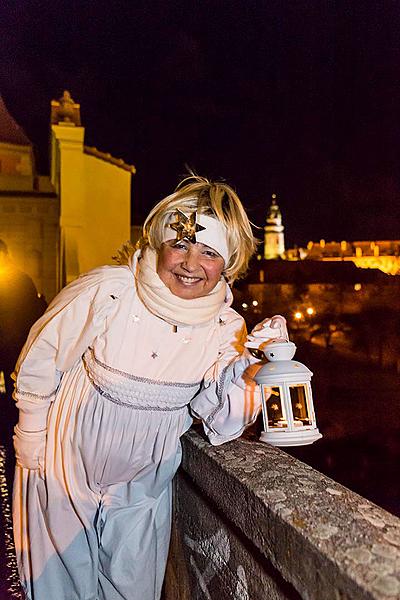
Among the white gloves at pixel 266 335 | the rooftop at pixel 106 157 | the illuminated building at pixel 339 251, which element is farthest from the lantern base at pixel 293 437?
the illuminated building at pixel 339 251

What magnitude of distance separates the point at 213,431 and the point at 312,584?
1.01m

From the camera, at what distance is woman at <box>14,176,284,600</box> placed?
2.25 metres

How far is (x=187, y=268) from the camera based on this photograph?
225cm

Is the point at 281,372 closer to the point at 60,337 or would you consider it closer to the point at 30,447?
the point at 60,337

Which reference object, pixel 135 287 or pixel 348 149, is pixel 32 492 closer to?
pixel 135 287

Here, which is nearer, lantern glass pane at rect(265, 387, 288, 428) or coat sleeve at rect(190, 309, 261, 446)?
lantern glass pane at rect(265, 387, 288, 428)

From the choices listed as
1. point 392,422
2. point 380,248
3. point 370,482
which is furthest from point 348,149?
point 370,482

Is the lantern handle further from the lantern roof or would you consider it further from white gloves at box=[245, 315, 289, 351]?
the lantern roof

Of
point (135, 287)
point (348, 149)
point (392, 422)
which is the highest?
point (348, 149)

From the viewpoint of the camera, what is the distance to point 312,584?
4.57 feet

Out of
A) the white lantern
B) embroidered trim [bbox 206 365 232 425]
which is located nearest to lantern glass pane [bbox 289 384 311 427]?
the white lantern

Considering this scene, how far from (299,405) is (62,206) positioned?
13.3 metres

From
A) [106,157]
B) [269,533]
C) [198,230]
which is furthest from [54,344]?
[106,157]

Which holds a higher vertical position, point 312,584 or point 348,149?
point 348,149
